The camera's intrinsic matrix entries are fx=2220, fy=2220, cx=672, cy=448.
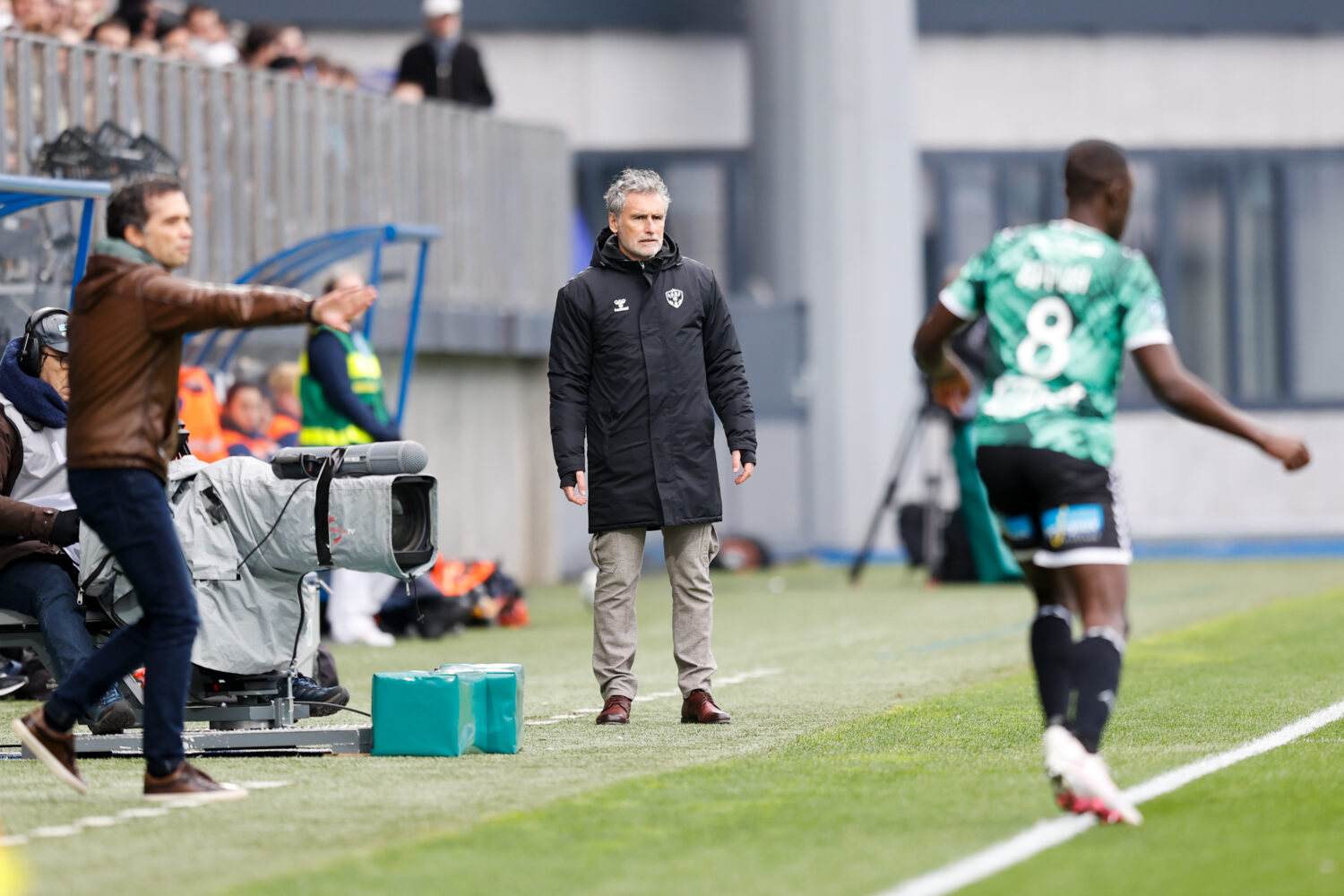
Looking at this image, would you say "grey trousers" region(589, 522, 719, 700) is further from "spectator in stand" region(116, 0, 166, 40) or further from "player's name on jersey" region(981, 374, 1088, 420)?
"spectator in stand" region(116, 0, 166, 40)

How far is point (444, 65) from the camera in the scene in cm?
1791

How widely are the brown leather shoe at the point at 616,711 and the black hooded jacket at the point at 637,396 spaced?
2.22 feet

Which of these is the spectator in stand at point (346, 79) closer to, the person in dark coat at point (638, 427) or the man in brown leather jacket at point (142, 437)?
the person in dark coat at point (638, 427)

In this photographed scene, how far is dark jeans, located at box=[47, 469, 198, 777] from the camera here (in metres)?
6.46

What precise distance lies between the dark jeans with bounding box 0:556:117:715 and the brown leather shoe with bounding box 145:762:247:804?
1486mm

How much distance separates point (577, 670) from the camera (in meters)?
11.3

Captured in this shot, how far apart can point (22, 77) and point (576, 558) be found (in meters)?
7.82

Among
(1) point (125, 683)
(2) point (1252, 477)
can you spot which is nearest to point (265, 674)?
(1) point (125, 683)

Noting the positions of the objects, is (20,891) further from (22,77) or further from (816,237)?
(816,237)

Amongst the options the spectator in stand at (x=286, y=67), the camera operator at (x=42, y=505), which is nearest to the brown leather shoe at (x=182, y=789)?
the camera operator at (x=42, y=505)

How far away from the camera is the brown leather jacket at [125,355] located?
6.34 m

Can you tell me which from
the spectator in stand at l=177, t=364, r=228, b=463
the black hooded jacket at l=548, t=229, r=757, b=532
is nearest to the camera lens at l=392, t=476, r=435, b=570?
the black hooded jacket at l=548, t=229, r=757, b=532

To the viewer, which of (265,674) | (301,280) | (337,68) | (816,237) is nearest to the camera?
(265,674)

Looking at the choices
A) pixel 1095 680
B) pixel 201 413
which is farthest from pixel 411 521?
pixel 201 413
